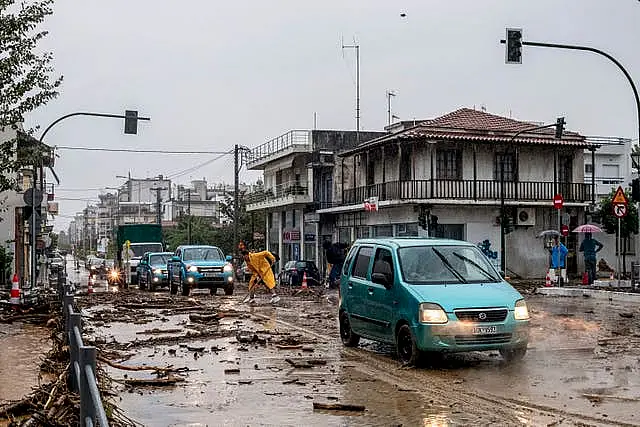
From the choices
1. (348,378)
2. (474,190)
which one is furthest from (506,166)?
(348,378)

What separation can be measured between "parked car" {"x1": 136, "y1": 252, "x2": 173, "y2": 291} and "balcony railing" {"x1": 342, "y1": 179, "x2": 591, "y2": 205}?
1299 cm

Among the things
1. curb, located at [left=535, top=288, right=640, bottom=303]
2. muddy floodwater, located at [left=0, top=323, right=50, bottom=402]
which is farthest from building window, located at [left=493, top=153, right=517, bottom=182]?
muddy floodwater, located at [left=0, top=323, right=50, bottom=402]

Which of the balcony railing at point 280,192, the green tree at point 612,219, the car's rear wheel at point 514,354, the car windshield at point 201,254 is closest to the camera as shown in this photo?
the car's rear wheel at point 514,354

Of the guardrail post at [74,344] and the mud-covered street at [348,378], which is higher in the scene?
the guardrail post at [74,344]

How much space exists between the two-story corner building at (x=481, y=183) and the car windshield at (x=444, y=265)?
1231 inches

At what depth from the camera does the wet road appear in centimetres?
895

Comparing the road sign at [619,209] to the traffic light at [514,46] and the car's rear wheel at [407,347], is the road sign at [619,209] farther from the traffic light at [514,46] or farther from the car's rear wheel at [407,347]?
the car's rear wheel at [407,347]

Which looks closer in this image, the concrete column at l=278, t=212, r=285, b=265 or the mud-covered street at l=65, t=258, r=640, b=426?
the mud-covered street at l=65, t=258, r=640, b=426

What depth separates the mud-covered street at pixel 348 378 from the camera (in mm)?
8969

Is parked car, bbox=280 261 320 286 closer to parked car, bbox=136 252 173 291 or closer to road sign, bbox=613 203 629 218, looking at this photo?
parked car, bbox=136 252 173 291

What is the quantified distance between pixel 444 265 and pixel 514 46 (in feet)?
38.3

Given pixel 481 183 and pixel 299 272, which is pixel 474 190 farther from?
pixel 299 272

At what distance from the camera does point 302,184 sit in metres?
60.4

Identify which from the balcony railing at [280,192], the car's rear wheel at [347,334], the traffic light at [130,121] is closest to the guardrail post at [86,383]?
the car's rear wheel at [347,334]
